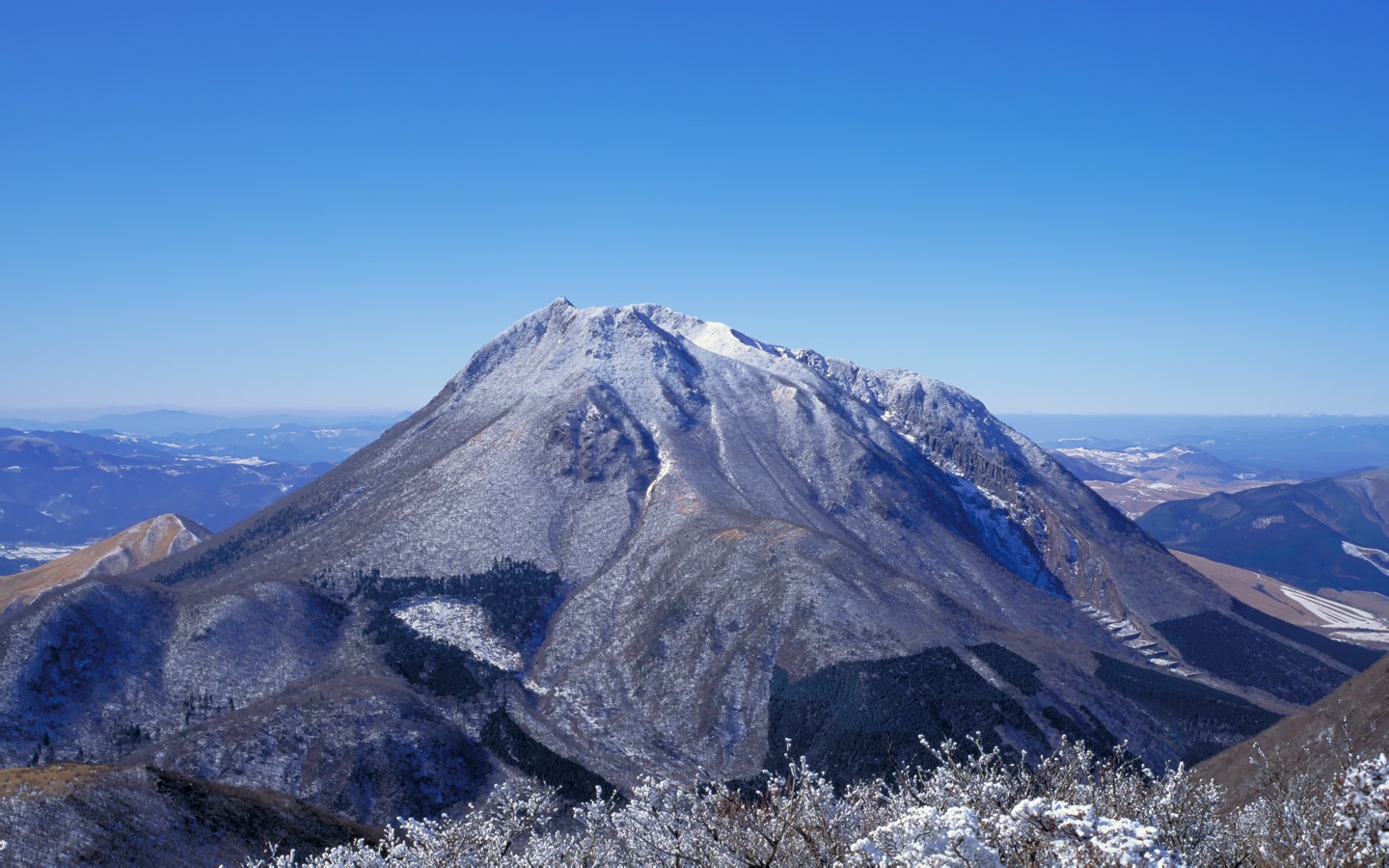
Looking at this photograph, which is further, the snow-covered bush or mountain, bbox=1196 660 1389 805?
mountain, bbox=1196 660 1389 805

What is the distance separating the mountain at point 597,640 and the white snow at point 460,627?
64 cm

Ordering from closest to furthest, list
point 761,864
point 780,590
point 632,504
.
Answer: point 761,864
point 780,590
point 632,504

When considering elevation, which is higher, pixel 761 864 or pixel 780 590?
pixel 761 864

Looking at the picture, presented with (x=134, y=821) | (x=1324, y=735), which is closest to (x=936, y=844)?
(x=134, y=821)

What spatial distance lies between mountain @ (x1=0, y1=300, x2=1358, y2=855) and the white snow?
641 millimetres

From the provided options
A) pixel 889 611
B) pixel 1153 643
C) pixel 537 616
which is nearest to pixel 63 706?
pixel 537 616

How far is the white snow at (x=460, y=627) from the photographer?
12900 cm

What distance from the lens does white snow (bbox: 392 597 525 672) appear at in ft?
423

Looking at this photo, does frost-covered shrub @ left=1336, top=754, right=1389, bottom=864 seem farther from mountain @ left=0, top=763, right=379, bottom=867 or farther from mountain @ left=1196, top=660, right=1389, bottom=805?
mountain @ left=0, top=763, right=379, bottom=867

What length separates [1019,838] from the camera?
826 inches

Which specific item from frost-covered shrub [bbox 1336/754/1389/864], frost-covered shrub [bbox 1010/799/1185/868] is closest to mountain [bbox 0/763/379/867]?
frost-covered shrub [bbox 1010/799/1185/868]

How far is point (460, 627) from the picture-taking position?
136m

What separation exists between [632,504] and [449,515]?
36.8 meters

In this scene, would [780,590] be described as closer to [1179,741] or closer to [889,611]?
[889,611]
